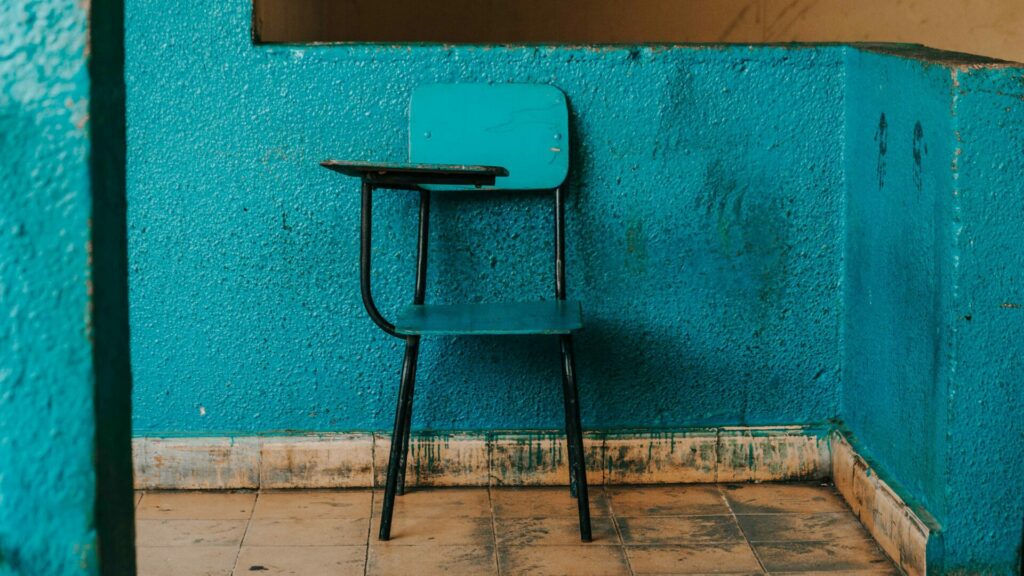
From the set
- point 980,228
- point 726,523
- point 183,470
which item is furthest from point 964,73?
point 183,470

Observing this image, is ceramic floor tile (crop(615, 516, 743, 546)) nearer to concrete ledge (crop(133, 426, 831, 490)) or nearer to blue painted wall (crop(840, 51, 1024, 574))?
concrete ledge (crop(133, 426, 831, 490))

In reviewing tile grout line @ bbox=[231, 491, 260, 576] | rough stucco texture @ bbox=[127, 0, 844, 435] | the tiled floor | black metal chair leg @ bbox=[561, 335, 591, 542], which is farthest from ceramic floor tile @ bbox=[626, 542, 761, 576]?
tile grout line @ bbox=[231, 491, 260, 576]

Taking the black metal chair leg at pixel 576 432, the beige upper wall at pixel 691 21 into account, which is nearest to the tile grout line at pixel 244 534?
the black metal chair leg at pixel 576 432

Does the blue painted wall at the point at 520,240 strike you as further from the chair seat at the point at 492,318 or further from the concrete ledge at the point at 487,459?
the chair seat at the point at 492,318

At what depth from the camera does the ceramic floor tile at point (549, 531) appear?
275 centimetres

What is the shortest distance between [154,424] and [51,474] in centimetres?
192

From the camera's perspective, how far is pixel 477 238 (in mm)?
3018

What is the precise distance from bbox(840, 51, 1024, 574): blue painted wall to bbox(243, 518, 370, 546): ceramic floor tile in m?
1.21

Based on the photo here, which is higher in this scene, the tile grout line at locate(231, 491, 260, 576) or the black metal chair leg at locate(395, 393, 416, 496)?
the black metal chair leg at locate(395, 393, 416, 496)

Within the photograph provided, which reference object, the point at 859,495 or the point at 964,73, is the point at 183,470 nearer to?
the point at 859,495

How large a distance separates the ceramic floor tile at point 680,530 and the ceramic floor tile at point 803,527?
0.13ft

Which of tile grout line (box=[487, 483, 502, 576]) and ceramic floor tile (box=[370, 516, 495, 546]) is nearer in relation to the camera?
tile grout line (box=[487, 483, 502, 576])

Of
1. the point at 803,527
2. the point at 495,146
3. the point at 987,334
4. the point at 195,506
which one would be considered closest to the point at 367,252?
the point at 495,146

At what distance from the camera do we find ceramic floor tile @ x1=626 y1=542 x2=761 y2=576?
2.60 metres
